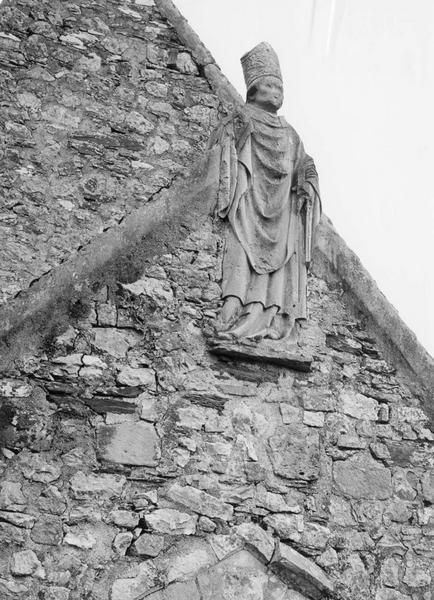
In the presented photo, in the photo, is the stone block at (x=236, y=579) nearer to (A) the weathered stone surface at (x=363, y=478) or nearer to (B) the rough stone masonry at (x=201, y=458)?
(B) the rough stone masonry at (x=201, y=458)

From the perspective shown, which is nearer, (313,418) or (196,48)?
(313,418)

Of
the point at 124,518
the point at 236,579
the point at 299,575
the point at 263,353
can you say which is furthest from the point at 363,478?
the point at 124,518

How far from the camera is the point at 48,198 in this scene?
11.2 m

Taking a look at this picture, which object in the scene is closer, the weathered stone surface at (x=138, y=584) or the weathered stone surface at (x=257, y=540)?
the weathered stone surface at (x=138, y=584)

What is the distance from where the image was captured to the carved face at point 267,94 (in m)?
8.88

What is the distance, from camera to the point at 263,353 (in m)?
7.86

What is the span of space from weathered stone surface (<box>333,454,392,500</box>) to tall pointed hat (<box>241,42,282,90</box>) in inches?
107

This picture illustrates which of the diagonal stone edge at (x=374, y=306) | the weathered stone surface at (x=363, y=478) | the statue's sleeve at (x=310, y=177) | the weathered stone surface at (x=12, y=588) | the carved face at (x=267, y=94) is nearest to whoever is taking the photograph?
the weathered stone surface at (x=12, y=588)

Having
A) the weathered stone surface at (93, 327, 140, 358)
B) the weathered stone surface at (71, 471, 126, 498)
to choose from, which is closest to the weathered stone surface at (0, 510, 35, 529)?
the weathered stone surface at (71, 471, 126, 498)

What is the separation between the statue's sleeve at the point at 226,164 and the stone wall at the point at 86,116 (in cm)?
266

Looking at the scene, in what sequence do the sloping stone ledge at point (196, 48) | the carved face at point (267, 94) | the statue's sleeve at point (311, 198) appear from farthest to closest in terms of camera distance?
the sloping stone ledge at point (196, 48) → the carved face at point (267, 94) → the statue's sleeve at point (311, 198)

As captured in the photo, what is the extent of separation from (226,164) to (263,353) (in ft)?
4.31

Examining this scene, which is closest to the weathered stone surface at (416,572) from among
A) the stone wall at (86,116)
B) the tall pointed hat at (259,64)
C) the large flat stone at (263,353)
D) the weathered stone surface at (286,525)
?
the weathered stone surface at (286,525)

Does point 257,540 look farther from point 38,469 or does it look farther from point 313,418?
point 38,469
